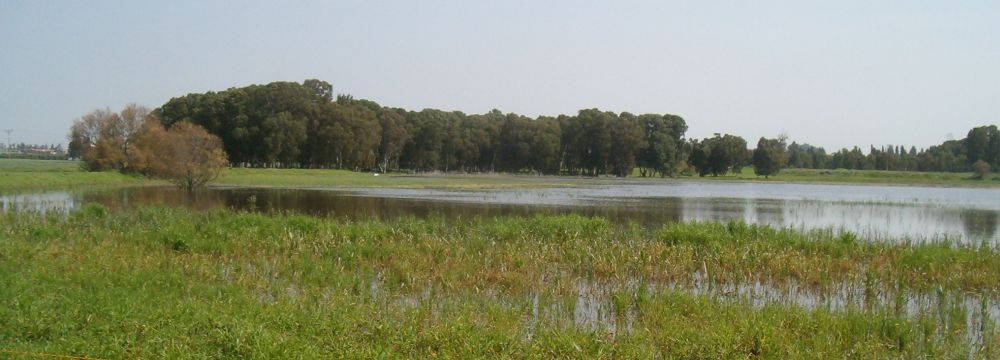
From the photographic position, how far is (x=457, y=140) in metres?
127

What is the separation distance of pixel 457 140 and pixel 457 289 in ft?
370

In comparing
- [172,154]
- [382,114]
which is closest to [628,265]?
[172,154]

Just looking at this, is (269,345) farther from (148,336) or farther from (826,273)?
(826,273)

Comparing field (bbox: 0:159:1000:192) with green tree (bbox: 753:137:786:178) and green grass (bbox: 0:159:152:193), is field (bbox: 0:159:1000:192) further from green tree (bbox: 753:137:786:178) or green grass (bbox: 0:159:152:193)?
green tree (bbox: 753:137:786:178)

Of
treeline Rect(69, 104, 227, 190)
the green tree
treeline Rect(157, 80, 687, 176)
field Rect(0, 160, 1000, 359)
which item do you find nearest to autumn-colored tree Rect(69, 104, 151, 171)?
treeline Rect(69, 104, 227, 190)

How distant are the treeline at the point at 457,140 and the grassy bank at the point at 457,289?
257 feet

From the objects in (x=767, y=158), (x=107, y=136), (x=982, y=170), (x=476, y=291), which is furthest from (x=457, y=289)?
(x=982, y=170)

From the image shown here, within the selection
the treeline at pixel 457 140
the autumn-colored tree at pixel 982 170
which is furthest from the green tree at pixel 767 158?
the autumn-colored tree at pixel 982 170

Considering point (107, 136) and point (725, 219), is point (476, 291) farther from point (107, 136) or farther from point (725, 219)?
point (107, 136)

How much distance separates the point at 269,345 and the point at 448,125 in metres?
122

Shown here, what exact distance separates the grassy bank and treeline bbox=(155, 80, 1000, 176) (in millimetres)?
78190

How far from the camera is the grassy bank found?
384 inches

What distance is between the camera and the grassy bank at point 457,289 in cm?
974

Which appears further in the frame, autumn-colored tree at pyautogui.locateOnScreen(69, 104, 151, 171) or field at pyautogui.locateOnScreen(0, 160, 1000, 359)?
autumn-colored tree at pyautogui.locateOnScreen(69, 104, 151, 171)
